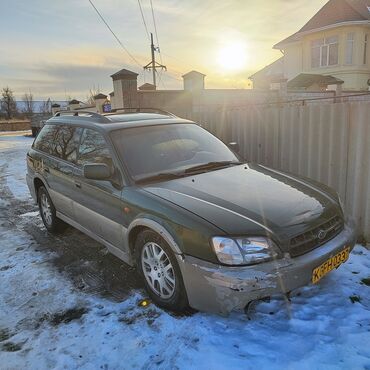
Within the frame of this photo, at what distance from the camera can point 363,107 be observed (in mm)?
4500

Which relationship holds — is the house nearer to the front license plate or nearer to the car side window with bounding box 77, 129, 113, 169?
the car side window with bounding box 77, 129, 113, 169

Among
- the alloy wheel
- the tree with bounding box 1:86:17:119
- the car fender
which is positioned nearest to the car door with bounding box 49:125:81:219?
the car fender

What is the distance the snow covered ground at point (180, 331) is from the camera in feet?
Result: 8.59

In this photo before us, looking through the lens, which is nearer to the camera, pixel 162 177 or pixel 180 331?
pixel 180 331

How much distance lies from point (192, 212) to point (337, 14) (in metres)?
28.8

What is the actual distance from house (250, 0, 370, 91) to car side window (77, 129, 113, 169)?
22440mm

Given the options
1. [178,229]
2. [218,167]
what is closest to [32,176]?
[218,167]

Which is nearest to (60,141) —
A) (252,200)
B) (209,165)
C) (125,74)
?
(209,165)

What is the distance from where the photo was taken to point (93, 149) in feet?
13.6

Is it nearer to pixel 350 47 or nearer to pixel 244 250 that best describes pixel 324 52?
pixel 350 47

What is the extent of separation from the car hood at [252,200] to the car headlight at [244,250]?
7 centimetres

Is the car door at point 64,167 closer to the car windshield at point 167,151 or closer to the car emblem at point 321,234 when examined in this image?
the car windshield at point 167,151

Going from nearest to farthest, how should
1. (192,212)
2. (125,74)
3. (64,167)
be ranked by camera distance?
1. (192,212)
2. (64,167)
3. (125,74)

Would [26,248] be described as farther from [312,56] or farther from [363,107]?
[312,56]
